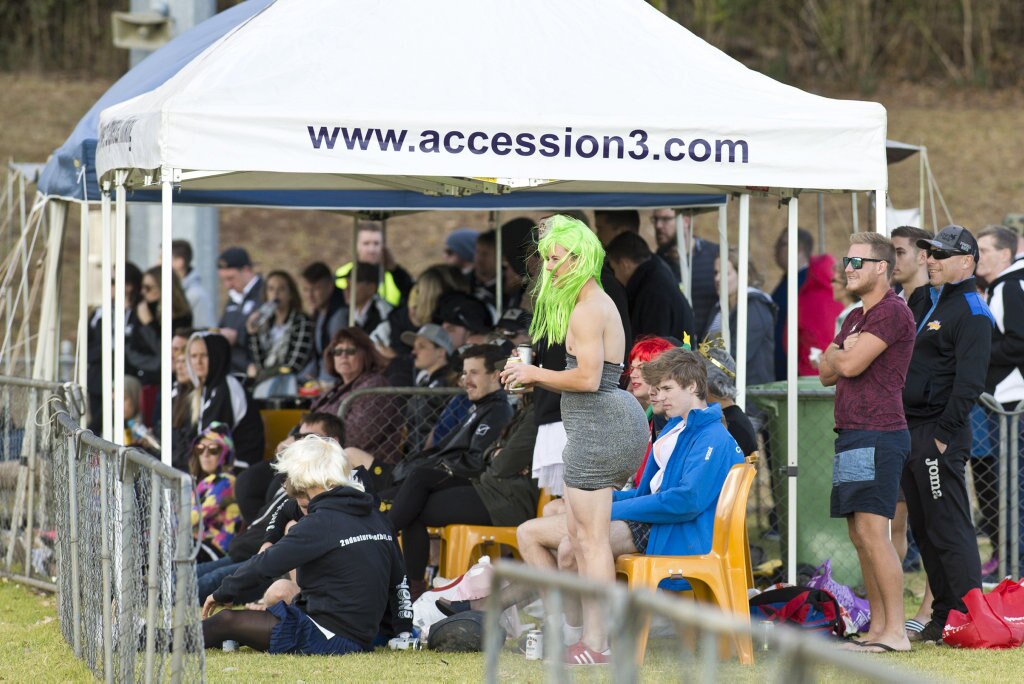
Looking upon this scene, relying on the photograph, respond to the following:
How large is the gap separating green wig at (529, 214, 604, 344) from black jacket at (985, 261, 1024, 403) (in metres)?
3.15

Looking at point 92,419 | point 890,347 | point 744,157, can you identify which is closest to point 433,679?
point 890,347

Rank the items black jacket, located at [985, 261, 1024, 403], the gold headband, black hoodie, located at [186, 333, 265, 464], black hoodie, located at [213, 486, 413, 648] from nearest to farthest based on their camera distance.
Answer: black hoodie, located at [213, 486, 413, 648]
the gold headband
black jacket, located at [985, 261, 1024, 403]
black hoodie, located at [186, 333, 265, 464]

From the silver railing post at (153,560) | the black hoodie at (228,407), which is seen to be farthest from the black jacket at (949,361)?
the black hoodie at (228,407)

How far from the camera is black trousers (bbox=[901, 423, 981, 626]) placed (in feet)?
20.0

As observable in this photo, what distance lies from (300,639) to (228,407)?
3120 millimetres

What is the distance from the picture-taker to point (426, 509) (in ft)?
23.5

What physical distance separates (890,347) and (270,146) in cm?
272

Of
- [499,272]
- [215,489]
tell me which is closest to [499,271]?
[499,272]

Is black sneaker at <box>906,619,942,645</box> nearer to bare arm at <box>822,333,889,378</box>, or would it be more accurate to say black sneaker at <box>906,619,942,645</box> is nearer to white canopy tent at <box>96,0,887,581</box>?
white canopy tent at <box>96,0,887,581</box>

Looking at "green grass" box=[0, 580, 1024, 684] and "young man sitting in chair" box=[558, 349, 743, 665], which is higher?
"young man sitting in chair" box=[558, 349, 743, 665]

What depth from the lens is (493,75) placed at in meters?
6.52

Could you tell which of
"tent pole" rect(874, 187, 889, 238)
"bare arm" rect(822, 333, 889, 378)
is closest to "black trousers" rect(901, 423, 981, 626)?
"bare arm" rect(822, 333, 889, 378)

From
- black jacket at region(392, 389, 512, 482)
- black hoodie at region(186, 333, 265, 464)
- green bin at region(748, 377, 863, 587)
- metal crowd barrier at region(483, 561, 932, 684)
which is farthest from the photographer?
black hoodie at region(186, 333, 265, 464)

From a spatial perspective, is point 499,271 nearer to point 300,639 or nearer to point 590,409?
point 300,639
